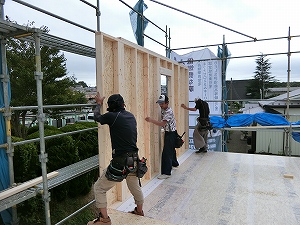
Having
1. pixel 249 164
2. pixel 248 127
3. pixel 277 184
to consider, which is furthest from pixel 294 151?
pixel 277 184

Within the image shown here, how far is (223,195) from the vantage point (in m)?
3.89

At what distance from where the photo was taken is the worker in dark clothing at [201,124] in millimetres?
6469

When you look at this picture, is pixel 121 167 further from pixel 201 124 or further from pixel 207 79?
pixel 207 79

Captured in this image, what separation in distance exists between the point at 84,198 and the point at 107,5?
446 cm

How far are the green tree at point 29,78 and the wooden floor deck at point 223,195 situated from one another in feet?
18.4

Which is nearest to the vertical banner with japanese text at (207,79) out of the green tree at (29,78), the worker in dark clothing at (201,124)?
the worker in dark clothing at (201,124)

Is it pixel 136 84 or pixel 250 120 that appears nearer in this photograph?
pixel 136 84

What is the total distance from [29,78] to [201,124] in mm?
6465

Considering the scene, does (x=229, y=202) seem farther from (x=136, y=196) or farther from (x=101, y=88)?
(x=101, y=88)

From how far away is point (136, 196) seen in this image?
10.2ft

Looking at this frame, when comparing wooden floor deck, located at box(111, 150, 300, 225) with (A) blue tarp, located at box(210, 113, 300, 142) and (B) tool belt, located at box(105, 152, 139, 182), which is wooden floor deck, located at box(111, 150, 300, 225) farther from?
(A) blue tarp, located at box(210, 113, 300, 142)

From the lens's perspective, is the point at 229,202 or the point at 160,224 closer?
the point at 160,224

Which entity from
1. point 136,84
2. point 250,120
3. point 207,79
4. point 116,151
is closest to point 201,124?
point 250,120

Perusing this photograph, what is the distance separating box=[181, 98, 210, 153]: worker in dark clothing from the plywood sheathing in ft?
2.02
